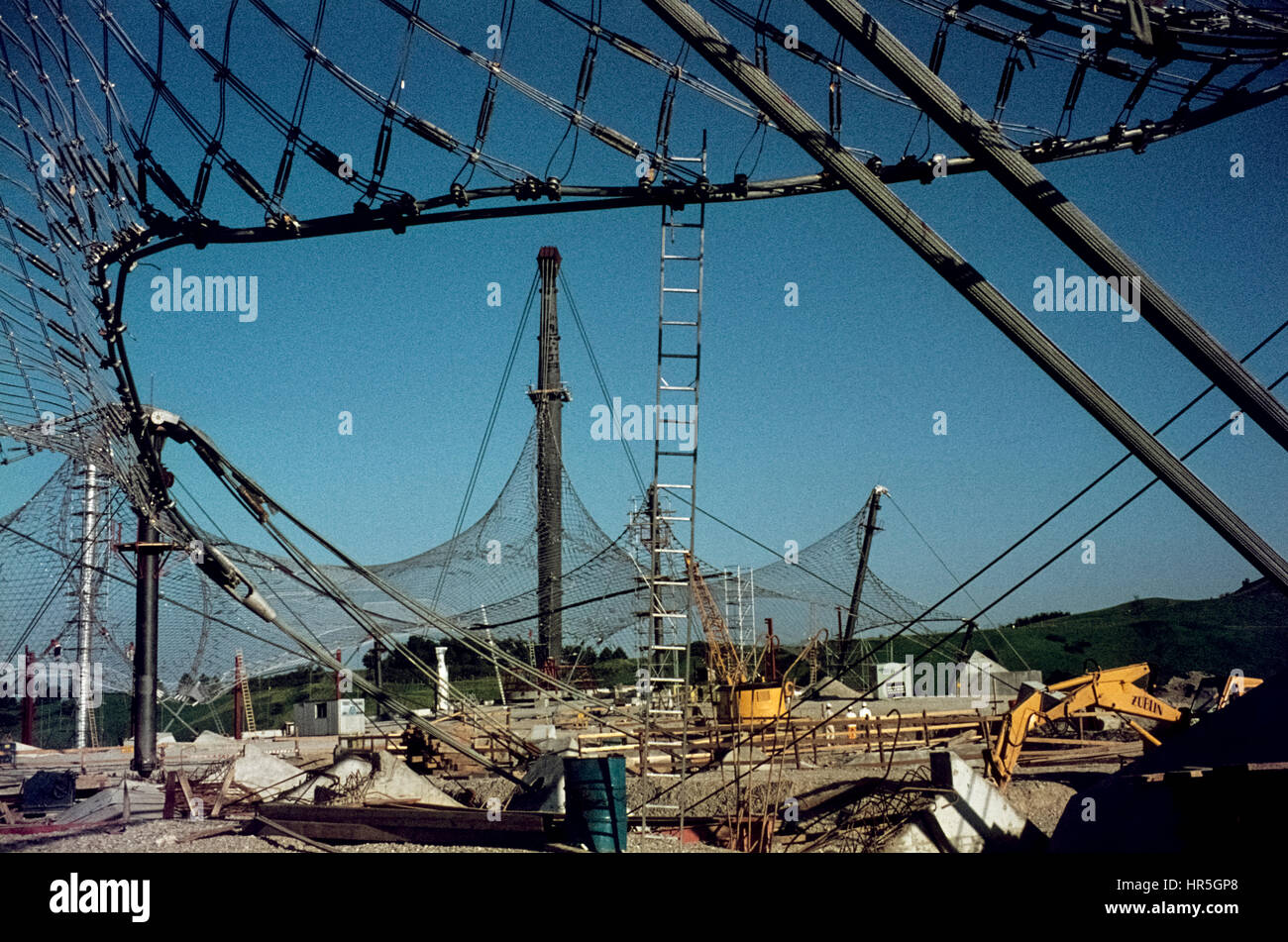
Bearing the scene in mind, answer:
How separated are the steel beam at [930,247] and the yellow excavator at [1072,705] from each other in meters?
5.52

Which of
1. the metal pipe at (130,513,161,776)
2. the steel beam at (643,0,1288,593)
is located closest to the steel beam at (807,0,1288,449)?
the steel beam at (643,0,1288,593)

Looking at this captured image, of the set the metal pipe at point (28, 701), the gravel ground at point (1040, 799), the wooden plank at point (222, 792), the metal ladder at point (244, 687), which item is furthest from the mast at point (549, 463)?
the gravel ground at point (1040, 799)

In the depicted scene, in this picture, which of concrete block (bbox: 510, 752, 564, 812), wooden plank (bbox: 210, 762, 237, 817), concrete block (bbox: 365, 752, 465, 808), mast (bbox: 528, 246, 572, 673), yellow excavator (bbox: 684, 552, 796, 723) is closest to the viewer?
concrete block (bbox: 510, 752, 564, 812)

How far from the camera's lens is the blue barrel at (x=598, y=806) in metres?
9.76

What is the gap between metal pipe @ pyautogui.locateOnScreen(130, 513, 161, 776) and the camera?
45.7 ft

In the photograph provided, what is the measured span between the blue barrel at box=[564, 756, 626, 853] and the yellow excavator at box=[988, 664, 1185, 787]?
16.2ft

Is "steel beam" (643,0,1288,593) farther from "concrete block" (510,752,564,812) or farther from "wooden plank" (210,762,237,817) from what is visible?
"wooden plank" (210,762,237,817)

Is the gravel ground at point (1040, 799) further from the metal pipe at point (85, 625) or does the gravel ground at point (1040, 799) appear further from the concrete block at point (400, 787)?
the metal pipe at point (85, 625)

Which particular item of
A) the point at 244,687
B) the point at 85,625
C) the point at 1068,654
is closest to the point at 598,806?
the point at 85,625

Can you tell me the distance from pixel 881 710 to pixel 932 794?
16.4 m
